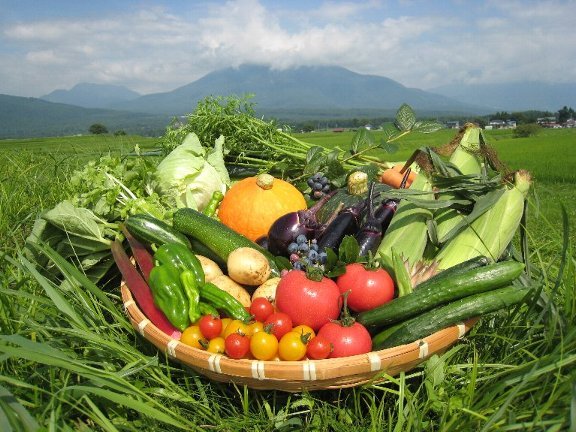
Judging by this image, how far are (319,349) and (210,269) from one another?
4.04ft

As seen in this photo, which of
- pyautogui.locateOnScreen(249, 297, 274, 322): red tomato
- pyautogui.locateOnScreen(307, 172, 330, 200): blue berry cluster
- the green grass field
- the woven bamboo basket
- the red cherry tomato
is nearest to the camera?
the green grass field

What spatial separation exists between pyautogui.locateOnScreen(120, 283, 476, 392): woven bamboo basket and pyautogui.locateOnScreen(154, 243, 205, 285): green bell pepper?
657 millimetres

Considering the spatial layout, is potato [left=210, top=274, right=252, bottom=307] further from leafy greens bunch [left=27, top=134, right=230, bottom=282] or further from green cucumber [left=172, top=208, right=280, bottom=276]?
leafy greens bunch [left=27, top=134, right=230, bottom=282]

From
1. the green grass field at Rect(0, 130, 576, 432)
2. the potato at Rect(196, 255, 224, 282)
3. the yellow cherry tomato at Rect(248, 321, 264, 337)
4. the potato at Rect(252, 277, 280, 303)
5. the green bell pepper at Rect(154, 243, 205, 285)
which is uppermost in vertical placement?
the green bell pepper at Rect(154, 243, 205, 285)

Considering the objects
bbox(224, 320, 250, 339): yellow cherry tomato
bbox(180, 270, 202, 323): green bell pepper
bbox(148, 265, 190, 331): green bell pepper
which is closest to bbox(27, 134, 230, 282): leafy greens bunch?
bbox(148, 265, 190, 331): green bell pepper

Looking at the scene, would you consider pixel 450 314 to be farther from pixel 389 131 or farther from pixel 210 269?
pixel 389 131

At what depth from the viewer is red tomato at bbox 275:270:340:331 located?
8.18ft

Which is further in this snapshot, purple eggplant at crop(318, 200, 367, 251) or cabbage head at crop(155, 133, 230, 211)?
cabbage head at crop(155, 133, 230, 211)

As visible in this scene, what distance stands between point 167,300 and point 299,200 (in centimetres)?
179

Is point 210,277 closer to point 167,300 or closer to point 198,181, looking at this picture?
point 167,300

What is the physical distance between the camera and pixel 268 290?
2.92m

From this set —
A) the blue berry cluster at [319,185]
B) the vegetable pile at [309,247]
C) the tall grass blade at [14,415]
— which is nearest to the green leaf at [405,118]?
the vegetable pile at [309,247]

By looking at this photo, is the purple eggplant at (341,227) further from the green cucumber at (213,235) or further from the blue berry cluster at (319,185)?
the blue berry cluster at (319,185)

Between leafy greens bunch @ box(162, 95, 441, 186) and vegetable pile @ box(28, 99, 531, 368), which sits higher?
leafy greens bunch @ box(162, 95, 441, 186)
